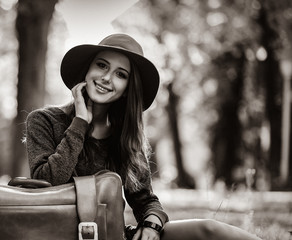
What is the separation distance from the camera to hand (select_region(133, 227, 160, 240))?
2939 millimetres

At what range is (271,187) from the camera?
13727 millimetres

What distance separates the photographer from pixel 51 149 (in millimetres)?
3055

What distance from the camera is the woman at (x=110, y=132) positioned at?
290 centimetres

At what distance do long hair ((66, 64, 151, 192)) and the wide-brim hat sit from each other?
7 cm

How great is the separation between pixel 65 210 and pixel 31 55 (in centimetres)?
541

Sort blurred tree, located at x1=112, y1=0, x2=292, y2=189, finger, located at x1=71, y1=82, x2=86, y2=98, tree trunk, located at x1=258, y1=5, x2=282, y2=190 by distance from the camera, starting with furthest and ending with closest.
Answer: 1. tree trunk, located at x1=258, y1=5, x2=282, y2=190
2. blurred tree, located at x1=112, y1=0, x2=292, y2=189
3. finger, located at x1=71, y1=82, x2=86, y2=98

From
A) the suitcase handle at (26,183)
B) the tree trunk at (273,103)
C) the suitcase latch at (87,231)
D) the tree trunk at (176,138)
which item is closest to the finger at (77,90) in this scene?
the suitcase handle at (26,183)

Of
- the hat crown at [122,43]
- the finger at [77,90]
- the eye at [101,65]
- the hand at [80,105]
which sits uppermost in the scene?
the hat crown at [122,43]

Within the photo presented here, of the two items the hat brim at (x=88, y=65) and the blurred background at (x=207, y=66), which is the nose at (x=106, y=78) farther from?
the blurred background at (x=207, y=66)

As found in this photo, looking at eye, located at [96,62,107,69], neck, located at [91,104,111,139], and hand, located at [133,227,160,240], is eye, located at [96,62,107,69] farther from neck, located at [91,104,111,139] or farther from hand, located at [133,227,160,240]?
hand, located at [133,227,160,240]

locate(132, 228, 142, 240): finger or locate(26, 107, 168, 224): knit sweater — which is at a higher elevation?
locate(26, 107, 168, 224): knit sweater

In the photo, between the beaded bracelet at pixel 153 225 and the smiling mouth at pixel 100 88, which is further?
the smiling mouth at pixel 100 88

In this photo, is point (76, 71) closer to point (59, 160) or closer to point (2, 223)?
point (59, 160)

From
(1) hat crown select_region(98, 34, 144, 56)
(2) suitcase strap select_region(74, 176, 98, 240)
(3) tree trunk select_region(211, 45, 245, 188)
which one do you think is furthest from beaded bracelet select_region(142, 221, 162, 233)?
(3) tree trunk select_region(211, 45, 245, 188)
